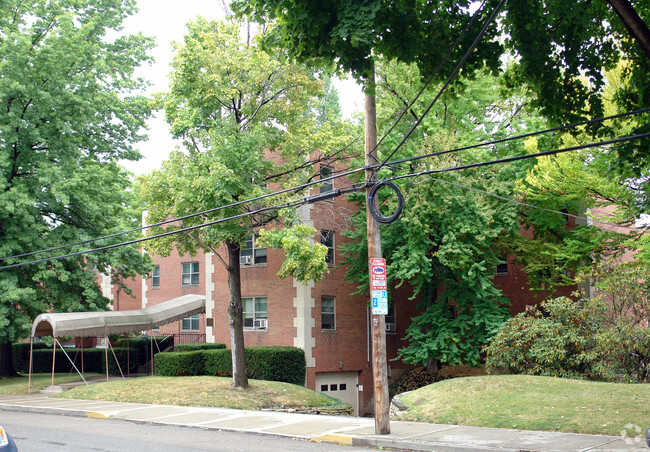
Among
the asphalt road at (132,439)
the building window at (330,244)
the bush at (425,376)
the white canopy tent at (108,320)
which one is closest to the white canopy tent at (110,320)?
the white canopy tent at (108,320)

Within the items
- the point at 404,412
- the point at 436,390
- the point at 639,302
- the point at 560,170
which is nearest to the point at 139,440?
the point at 404,412

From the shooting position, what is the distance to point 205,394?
64.7 ft

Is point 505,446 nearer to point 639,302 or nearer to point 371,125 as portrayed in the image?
point 371,125

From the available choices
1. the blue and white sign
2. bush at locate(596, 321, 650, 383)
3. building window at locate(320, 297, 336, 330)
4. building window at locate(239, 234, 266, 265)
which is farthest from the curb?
building window at locate(239, 234, 266, 265)

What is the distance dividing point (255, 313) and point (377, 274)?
47.8 ft

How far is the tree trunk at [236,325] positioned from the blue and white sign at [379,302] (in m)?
9.46

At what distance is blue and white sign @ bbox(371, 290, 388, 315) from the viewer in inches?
507

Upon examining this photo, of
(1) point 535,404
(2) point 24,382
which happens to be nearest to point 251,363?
(2) point 24,382

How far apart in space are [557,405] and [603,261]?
723 centimetres

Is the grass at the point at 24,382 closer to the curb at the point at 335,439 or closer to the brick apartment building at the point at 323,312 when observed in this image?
the brick apartment building at the point at 323,312

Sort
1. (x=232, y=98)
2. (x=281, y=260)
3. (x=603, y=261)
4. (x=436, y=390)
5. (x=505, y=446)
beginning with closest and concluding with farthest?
1. (x=505, y=446)
2. (x=436, y=390)
3. (x=603, y=261)
4. (x=232, y=98)
5. (x=281, y=260)

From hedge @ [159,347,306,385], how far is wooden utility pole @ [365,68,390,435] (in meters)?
11.4

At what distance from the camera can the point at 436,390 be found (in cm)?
1638

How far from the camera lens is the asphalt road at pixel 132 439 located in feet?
37.8
